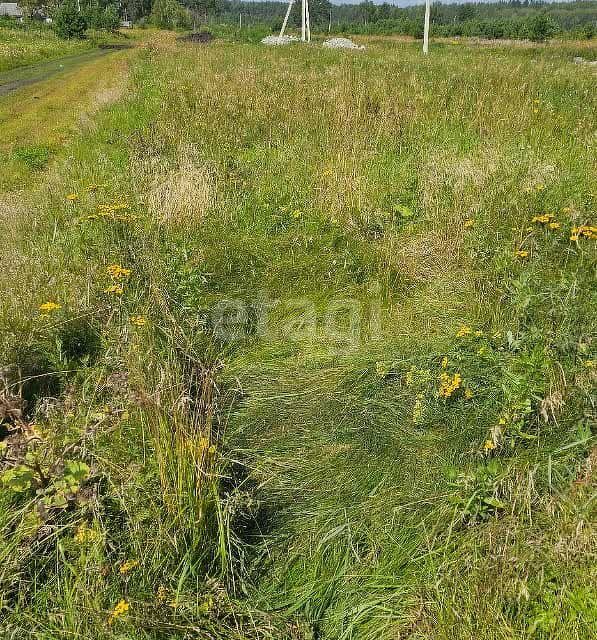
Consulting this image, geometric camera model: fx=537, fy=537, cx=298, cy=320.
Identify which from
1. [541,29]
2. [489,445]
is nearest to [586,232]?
[489,445]

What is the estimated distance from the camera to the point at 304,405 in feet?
9.98

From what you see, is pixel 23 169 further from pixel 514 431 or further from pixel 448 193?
pixel 514 431

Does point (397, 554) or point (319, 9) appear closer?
point (397, 554)

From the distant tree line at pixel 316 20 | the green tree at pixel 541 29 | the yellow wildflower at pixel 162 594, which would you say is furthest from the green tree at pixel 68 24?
the yellow wildflower at pixel 162 594

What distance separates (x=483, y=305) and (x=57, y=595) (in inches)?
109

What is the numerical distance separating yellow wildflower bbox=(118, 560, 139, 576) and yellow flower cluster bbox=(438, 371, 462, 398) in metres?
1.59

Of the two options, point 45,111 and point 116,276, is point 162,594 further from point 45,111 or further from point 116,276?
point 45,111

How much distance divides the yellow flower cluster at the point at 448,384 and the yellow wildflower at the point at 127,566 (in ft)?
5.21

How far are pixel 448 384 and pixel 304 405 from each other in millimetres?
806

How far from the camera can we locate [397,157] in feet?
21.0

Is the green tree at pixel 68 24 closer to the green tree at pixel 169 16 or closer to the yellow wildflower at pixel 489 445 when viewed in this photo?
the green tree at pixel 169 16

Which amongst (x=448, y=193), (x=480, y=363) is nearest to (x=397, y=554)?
(x=480, y=363)

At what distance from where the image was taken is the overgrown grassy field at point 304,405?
6.36ft

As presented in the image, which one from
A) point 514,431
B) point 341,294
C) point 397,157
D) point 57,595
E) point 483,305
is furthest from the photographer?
point 397,157
